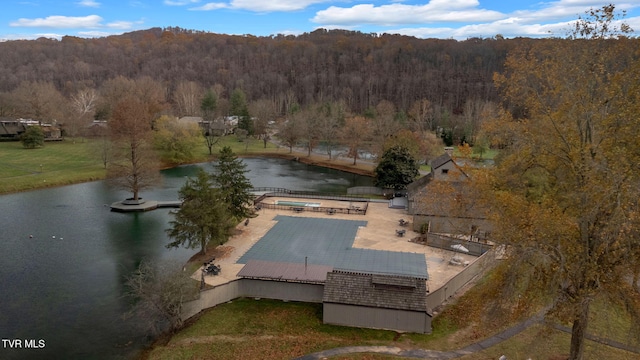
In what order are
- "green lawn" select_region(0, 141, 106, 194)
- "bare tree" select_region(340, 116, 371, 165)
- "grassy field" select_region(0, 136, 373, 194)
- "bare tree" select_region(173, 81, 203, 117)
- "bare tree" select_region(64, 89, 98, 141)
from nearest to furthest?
1. "green lawn" select_region(0, 141, 106, 194)
2. "grassy field" select_region(0, 136, 373, 194)
3. "bare tree" select_region(340, 116, 371, 165)
4. "bare tree" select_region(64, 89, 98, 141)
5. "bare tree" select_region(173, 81, 203, 117)

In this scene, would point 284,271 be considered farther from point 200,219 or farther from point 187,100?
point 187,100

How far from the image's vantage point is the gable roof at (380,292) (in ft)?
69.5

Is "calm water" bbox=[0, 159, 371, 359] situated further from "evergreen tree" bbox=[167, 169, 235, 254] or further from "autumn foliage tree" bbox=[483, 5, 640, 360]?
"autumn foliage tree" bbox=[483, 5, 640, 360]

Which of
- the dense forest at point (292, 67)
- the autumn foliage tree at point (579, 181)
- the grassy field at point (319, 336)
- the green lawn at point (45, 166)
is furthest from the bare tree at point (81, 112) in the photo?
the autumn foliage tree at point (579, 181)

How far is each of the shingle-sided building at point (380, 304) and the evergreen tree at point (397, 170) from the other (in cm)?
2629

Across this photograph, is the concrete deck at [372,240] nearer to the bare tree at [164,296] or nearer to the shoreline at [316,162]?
the bare tree at [164,296]

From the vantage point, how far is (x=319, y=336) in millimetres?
20375

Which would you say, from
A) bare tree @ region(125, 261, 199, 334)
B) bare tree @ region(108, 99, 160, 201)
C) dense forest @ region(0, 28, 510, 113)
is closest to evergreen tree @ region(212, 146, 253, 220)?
bare tree @ region(125, 261, 199, 334)

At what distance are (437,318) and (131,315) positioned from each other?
1527 cm

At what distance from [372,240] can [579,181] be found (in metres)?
18.9

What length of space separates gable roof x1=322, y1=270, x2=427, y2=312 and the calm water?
9.22 meters

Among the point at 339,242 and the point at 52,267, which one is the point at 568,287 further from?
the point at 52,267

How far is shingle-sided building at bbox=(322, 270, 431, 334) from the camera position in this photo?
21.0 metres

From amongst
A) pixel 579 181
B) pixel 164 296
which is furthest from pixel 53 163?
pixel 579 181
